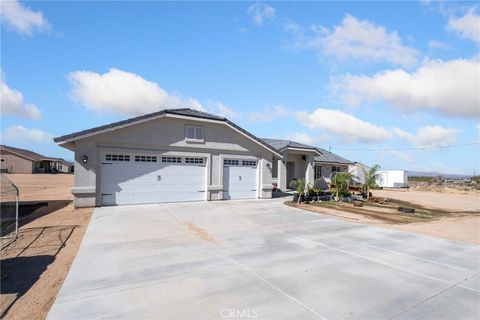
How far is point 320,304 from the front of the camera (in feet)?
14.8

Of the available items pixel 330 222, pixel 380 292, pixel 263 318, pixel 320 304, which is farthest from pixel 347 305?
pixel 330 222

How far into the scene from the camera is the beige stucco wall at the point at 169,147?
13219 mm

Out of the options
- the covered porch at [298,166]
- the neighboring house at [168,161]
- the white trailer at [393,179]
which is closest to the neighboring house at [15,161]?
the neighboring house at [168,161]

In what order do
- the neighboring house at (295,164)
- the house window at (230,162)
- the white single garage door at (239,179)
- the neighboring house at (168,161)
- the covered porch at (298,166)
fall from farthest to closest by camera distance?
the covered porch at (298,166) < the neighboring house at (295,164) < the white single garage door at (239,179) < the house window at (230,162) < the neighboring house at (168,161)

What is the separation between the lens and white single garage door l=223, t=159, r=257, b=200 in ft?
57.2

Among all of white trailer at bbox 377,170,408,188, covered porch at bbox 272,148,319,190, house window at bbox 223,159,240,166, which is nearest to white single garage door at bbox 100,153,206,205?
house window at bbox 223,159,240,166

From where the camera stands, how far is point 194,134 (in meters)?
16.2

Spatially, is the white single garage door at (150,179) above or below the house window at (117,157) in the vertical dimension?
below

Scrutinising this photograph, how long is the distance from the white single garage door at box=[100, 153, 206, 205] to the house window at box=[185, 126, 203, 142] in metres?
1.14

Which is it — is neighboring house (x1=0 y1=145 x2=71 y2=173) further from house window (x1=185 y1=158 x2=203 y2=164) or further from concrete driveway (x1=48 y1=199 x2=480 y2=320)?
concrete driveway (x1=48 y1=199 x2=480 y2=320)

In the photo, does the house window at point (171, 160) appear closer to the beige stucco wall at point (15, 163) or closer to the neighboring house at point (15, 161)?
the neighboring house at point (15, 161)

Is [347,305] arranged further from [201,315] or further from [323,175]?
[323,175]

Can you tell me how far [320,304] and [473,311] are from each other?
8.01 feet

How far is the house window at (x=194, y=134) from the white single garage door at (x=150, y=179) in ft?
3.73
